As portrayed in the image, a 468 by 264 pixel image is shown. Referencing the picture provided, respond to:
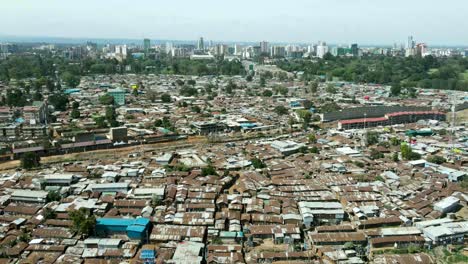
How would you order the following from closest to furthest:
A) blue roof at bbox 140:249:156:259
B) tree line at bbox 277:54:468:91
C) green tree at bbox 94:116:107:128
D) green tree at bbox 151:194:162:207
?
blue roof at bbox 140:249:156:259, green tree at bbox 151:194:162:207, green tree at bbox 94:116:107:128, tree line at bbox 277:54:468:91

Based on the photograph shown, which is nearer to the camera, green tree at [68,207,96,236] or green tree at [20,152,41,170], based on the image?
green tree at [68,207,96,236]

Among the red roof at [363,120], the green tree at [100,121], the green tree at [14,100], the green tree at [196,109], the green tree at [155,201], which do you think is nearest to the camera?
the green tree at [155,201]

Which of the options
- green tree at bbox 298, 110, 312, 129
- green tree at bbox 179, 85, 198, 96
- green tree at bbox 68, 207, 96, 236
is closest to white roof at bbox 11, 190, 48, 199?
green tree at bbox 68, 207, 96, 236

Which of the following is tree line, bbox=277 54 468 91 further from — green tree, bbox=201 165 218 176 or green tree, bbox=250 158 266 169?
green tree, bbox=201 165 218 176

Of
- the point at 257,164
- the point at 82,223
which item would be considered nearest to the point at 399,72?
the point at 257,164

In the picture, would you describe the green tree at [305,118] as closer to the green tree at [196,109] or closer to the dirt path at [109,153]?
the dirt path at [109,153]

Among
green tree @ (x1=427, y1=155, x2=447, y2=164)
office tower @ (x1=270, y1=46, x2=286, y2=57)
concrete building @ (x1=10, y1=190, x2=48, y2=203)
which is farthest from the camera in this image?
office tower @ (x1=270, y1=46, x2=286, y2=57)

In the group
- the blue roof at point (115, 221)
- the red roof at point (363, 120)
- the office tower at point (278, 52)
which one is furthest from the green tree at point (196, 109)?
the office tower at point (278, 52)

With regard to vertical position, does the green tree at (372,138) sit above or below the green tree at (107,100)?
below
